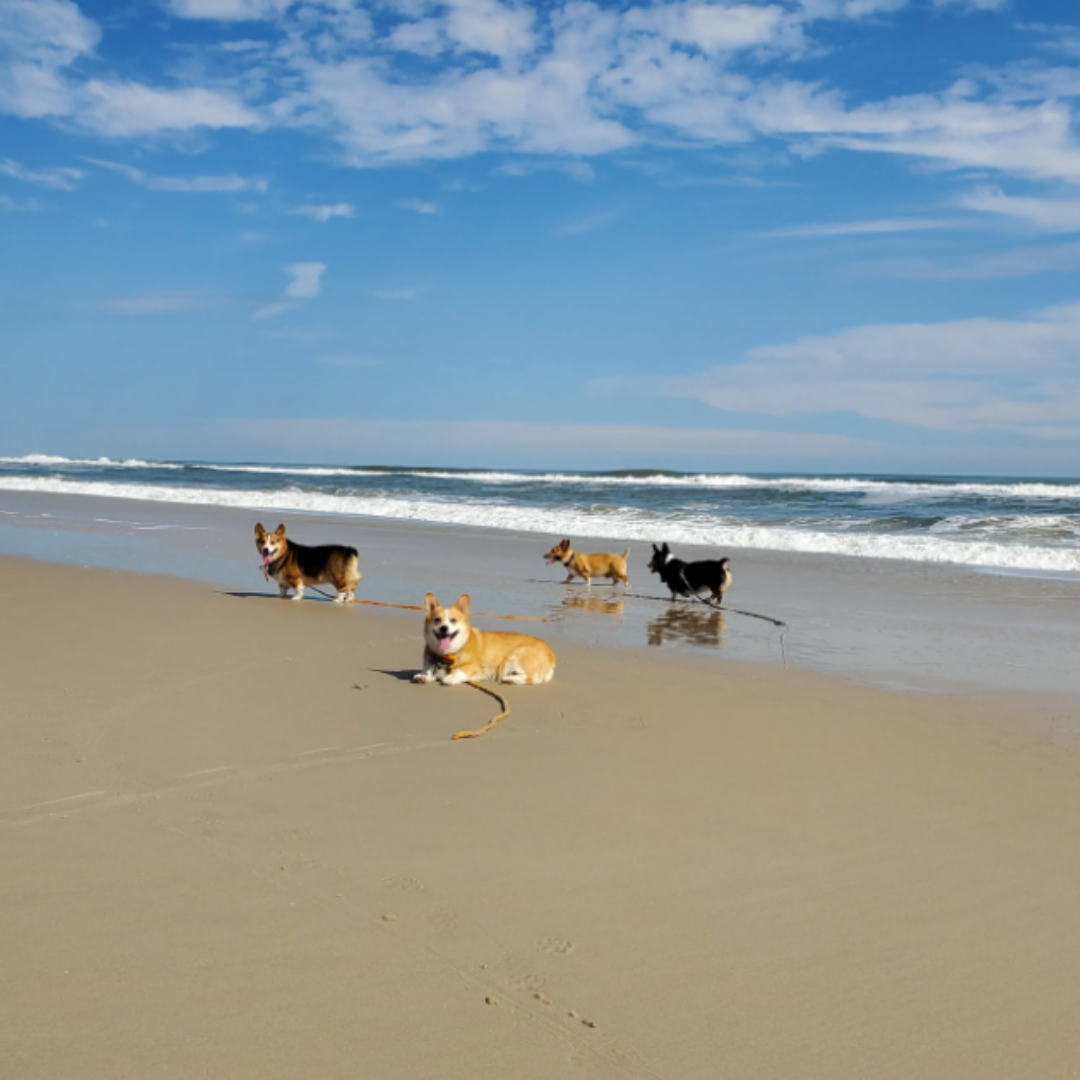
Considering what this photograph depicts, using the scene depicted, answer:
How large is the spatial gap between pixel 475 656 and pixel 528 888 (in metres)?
3.01

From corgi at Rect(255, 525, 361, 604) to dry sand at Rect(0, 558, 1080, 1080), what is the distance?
400cm

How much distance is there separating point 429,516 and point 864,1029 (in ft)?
67.4

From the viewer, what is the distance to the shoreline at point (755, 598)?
6.96 meters

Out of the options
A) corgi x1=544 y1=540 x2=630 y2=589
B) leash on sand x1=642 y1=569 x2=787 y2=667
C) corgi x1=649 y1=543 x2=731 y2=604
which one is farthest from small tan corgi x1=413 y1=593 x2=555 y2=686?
corgi x1=544 y1=540 x2=630 y2=589

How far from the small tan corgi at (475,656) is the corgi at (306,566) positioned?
356cm

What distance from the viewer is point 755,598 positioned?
10312mm

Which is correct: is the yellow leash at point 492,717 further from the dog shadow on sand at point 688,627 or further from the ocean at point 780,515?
the ocean at point 780,515

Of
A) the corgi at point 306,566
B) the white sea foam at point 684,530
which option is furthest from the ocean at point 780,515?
the corgi at point 306,566

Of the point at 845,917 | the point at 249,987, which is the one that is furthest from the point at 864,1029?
the point at 249,987

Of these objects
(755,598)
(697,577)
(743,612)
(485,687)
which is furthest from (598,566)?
(485,687)

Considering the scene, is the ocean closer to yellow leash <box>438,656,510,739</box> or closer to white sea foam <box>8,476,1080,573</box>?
white sea foam <box>8,476,1080,573</box>

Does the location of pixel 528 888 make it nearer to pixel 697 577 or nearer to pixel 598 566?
pixel 697 577

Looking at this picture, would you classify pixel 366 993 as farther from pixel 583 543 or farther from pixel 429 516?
pixel 429 516

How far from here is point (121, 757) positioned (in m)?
4.09
